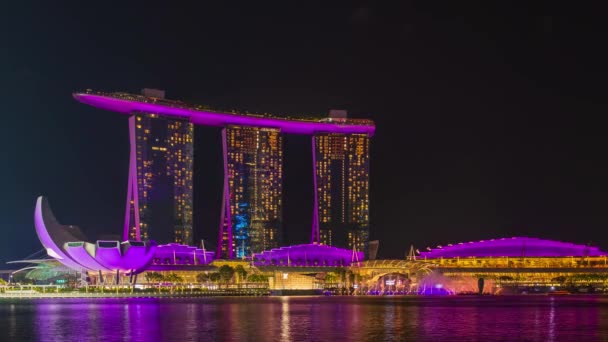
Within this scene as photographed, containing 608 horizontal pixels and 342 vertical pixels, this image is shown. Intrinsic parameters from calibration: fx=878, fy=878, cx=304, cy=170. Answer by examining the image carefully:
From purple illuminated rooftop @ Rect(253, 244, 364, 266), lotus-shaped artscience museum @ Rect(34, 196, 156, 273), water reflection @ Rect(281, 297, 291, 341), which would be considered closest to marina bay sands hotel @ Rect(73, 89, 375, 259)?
purple illuminated rooftop @ Rect(253, 244, 364, 266)

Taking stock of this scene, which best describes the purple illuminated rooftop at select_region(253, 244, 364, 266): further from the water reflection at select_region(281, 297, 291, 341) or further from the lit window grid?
the water reflection at select_region(281, 297, 291, 341)

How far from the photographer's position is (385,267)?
13800 cm

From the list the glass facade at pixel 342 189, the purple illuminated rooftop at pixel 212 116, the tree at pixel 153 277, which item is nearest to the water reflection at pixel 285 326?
the tree at pixel 153 277

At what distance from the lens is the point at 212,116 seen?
161 m

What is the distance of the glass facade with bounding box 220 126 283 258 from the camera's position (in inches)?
6619

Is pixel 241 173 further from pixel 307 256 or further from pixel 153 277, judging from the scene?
pixel 153 277

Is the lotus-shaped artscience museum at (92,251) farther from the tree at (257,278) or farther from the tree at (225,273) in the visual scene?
the tree at (257,278)

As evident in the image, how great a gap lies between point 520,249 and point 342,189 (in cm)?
4141

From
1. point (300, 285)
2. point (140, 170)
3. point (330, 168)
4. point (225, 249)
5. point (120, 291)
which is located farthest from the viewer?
point (330, 168)

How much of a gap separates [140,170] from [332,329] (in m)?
104

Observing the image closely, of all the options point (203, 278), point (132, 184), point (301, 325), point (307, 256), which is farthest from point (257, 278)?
point (301, 325)

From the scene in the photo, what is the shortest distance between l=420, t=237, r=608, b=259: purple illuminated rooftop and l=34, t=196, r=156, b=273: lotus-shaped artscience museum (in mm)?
64268

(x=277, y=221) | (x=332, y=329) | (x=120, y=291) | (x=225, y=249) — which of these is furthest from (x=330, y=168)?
(x=332, y=329)

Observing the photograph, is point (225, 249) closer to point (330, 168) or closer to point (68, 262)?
point (330, 168)
